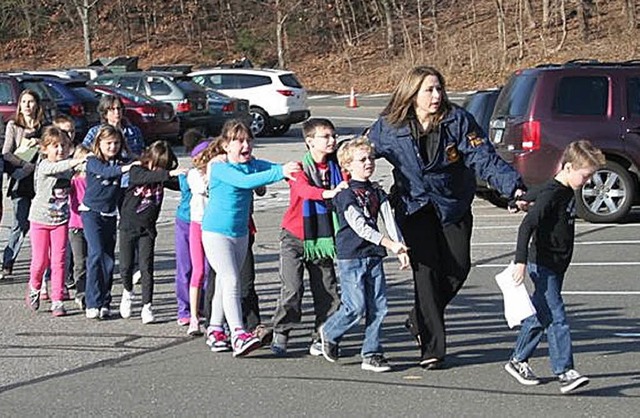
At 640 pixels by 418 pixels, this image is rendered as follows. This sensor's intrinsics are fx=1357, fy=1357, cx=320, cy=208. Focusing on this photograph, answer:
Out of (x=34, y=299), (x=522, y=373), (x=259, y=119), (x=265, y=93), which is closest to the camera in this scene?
(x=522, y=373)

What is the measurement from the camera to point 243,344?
8.62 metres

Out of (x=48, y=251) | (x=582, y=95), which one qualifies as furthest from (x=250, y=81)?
(x=48, y=251)

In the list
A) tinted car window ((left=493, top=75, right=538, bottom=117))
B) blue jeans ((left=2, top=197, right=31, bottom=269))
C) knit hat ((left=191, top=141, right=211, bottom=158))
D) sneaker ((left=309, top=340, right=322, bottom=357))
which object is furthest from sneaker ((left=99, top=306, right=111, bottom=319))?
tinted car window ((left=493, top=75, right=538, bottom=117))

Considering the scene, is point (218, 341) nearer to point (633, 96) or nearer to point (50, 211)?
point (50, 211)

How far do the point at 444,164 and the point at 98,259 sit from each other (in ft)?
11.0

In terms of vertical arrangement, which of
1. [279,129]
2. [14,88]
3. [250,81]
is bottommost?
[279,129]

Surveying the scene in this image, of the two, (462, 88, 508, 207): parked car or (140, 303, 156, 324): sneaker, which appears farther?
(462, 88, 508, 207): parked car

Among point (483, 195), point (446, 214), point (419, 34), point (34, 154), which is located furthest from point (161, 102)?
point (419, 34)

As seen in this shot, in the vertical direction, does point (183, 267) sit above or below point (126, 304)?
above

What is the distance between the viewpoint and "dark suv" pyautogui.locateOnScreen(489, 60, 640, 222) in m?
15.6

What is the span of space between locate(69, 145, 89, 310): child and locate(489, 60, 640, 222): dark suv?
249 inches

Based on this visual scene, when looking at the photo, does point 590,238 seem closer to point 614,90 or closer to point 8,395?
point 614,90

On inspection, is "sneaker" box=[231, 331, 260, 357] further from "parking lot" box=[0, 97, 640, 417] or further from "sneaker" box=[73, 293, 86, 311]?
"sneaker" box=[73, 293, 86, 311]

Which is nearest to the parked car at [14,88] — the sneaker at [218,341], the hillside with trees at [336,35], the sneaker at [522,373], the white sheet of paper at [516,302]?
the sneaker at [218,341]
